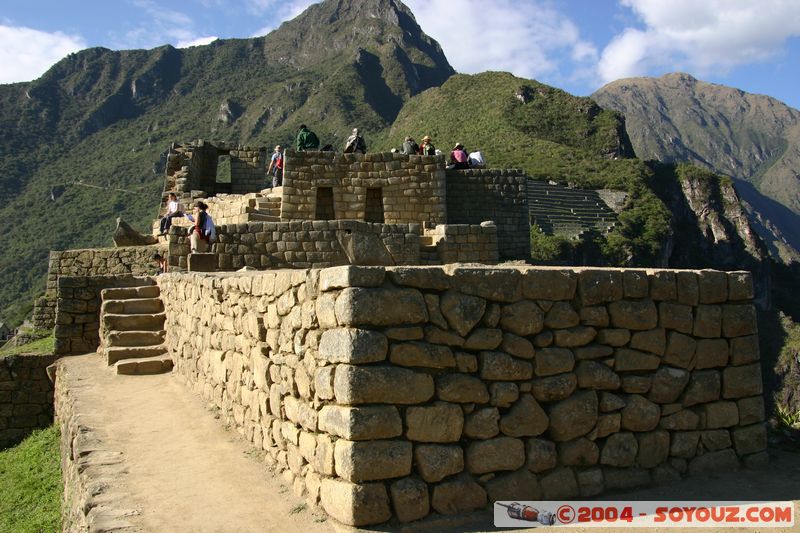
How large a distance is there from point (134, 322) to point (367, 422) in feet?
24.3

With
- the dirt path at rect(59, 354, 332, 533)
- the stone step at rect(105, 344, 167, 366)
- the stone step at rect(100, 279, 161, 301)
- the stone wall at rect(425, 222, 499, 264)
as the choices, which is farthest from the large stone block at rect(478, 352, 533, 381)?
the stone step at rect(100, 279, 161, 301)

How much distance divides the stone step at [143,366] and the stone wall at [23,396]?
114 inches

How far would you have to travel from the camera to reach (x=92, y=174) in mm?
57281

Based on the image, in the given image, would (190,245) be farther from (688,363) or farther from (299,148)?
(688,363)

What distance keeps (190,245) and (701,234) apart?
60109mm

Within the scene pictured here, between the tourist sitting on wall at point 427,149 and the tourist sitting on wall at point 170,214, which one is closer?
the tourist sitting on wall at point 427,149

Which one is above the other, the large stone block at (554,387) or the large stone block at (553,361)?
the large stone block at (553,361)

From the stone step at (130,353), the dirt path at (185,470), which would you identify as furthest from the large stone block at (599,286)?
the stone step at (130,353)

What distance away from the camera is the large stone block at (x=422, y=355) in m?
4.19

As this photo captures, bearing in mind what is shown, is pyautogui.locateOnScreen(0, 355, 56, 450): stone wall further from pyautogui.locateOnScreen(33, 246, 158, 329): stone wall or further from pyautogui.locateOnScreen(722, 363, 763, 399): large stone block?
pyautogui.locateOnScreen(722, 363, 763, 399): large stone block

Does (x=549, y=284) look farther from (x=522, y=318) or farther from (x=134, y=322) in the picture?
(x=134, y=322)

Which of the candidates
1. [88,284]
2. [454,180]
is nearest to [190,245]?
[88,284]

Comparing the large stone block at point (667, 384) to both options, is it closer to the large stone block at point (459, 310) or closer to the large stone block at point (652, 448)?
the large stone block at point (652, 448)

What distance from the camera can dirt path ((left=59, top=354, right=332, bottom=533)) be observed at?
4.43 meters
